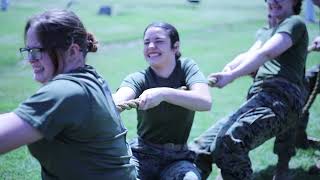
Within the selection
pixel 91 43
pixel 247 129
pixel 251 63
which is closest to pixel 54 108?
pixel 91 43

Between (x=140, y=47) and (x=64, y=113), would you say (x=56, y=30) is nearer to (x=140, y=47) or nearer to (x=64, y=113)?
(x=64, y=113)

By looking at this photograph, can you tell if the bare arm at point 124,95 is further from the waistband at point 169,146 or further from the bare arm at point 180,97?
the waistband at point 169,146

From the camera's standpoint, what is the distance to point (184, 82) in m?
3.90

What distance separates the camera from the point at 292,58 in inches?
180

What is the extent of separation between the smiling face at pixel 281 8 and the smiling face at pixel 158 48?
1.30 m

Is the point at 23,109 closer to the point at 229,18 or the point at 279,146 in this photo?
the point at 279,146

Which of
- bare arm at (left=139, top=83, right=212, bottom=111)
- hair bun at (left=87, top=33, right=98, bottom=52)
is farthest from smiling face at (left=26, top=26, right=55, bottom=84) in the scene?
bare arm at (left=139, top=83, right=212, bottom=111)

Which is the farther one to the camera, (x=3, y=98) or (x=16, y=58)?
(x=16, y=58)

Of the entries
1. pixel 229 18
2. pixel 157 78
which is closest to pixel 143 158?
Answer: pixel 157 78

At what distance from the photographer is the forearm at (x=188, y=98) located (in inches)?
136

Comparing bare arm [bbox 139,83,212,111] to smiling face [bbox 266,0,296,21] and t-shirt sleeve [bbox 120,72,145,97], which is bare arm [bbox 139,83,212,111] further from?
smiling face [bbox 266,0,296,21]

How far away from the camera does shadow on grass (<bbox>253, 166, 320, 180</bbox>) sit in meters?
5.20

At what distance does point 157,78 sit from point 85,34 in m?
1.48

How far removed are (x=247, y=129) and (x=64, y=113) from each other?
2.31 metres
